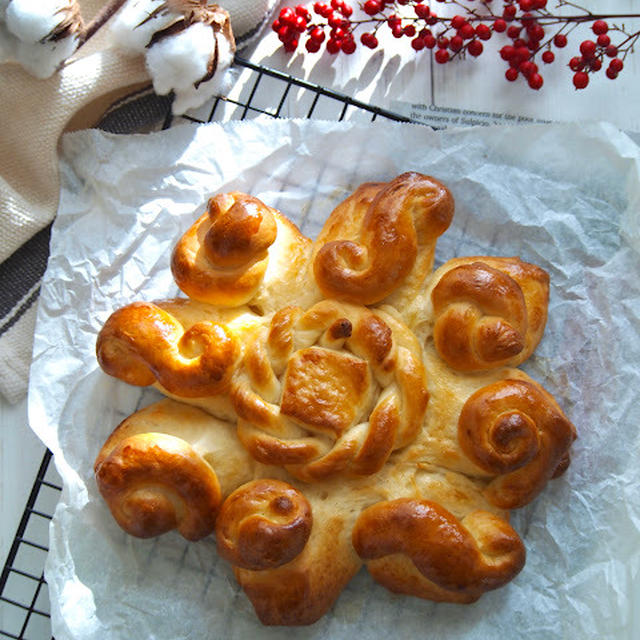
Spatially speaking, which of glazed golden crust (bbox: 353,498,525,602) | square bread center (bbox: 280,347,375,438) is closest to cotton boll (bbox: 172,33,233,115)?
→ square bread center (bbox: 280,347,375,438)

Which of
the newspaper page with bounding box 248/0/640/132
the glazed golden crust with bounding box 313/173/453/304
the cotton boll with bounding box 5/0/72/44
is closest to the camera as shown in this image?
the glazed golden crust with bounding box 313/173/453/304

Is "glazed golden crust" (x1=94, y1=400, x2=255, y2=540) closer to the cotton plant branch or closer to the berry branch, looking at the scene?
the cotton plant branch

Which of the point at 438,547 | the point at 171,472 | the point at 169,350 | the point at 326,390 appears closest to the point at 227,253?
the point at 169,350

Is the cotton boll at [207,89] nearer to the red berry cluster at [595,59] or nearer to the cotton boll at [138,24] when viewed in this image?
the cotton boll at [138,24]

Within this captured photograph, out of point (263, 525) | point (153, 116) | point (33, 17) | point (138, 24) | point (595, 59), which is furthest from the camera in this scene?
point (153, 116)

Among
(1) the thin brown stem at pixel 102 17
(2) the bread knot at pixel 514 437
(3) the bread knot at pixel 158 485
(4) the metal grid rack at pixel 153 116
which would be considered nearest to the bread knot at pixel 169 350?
(3) the bread knot at pixel 158 485

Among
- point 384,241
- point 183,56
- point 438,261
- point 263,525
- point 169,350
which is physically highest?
point 183,56

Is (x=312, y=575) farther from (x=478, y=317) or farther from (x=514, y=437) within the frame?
(x=478, y=317)
